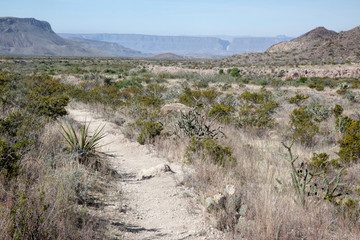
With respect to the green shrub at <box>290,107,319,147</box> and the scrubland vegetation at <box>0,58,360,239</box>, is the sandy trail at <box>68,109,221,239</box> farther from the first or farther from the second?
the green shrub at <box>290,107,319,147</box>

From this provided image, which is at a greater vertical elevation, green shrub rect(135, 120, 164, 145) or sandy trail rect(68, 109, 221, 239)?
green shrub rect(135, 120, 164, 145)

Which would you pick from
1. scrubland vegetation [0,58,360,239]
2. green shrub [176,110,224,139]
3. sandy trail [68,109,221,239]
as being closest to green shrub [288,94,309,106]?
scrubland vegetation [0,58,360,239]

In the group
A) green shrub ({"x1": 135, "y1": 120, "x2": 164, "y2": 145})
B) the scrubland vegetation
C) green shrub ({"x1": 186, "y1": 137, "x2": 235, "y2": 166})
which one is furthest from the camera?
green shrub ({"x1": 135, "y1": 120, "x2": 164, "y2": 145})

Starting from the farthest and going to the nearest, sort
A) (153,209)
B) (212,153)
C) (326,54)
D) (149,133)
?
(326,54) < (149,133) < (212,153) < (153,209)

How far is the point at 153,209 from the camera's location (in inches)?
166

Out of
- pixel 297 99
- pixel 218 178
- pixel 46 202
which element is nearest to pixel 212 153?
pixel 218 178

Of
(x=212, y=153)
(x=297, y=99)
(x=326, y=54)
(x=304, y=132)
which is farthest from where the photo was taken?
(x=326, y=54)

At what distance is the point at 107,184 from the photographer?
5.02m

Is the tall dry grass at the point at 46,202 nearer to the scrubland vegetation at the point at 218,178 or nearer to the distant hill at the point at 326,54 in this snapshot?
the scrubland vegetation at the point at 218,178

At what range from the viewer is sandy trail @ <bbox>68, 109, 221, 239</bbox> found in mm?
3467

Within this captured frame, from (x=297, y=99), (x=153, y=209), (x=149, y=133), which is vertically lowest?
(x=153, y=209)

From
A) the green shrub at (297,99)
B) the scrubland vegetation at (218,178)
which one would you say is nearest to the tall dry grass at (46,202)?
the scrubland vegetation at (218,178)

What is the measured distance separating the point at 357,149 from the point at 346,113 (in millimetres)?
7701

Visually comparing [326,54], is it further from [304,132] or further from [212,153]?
[212,153]
